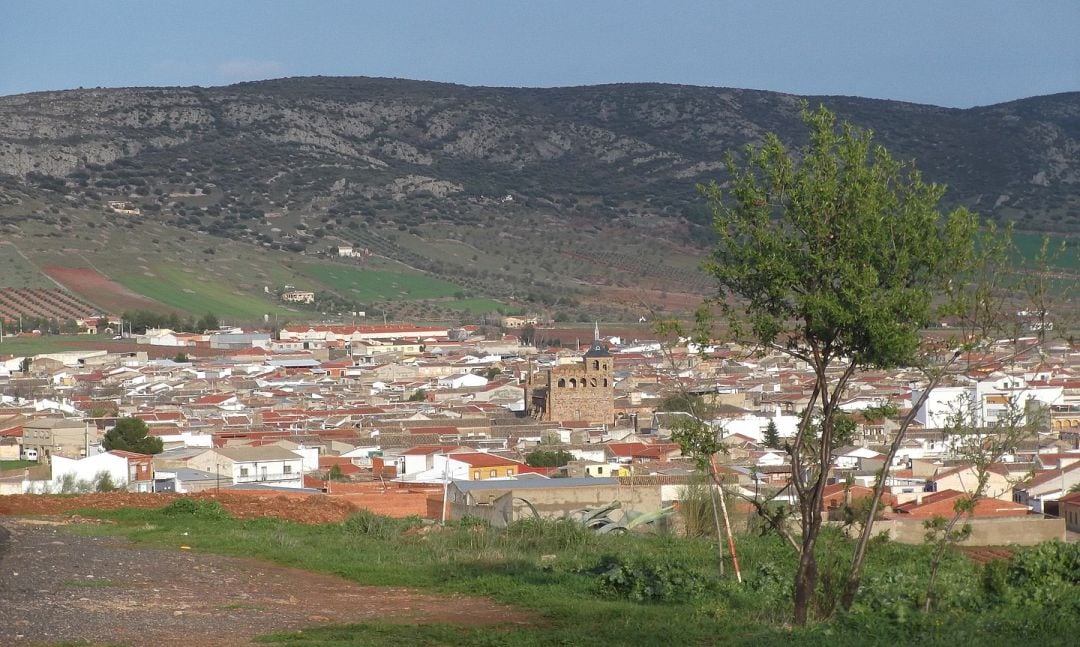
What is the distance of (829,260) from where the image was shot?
10523 mm

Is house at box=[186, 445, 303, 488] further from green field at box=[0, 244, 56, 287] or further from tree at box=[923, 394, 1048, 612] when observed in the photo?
green field at box=[0, 244, 56, 287]

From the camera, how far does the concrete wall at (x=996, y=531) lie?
17.6m

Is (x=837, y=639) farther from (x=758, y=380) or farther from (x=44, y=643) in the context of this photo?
(x=758, y=380)

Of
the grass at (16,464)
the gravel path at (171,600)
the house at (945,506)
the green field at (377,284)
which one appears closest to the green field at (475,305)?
the green field at (377,284)

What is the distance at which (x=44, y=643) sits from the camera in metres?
9.33

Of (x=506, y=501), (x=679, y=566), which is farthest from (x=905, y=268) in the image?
(x=506, y=501)

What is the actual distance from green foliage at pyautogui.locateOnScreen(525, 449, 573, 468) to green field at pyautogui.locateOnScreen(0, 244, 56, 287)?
7288 centimetres

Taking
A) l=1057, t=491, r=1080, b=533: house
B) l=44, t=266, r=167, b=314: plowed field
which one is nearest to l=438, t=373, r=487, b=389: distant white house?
l=44, t=266, r=167, b=314: plowed field

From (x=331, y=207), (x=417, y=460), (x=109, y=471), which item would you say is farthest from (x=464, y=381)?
(x=331, y=207)

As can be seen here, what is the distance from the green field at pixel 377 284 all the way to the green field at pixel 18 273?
2424 centimetres

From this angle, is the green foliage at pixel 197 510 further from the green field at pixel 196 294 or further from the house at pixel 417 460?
the green field at pixel 196 294

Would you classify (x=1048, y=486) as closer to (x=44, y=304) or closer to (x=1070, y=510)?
(x=1070, y=510)

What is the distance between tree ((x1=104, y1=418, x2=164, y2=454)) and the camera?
4200 centimetres

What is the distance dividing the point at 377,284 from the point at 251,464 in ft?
306
